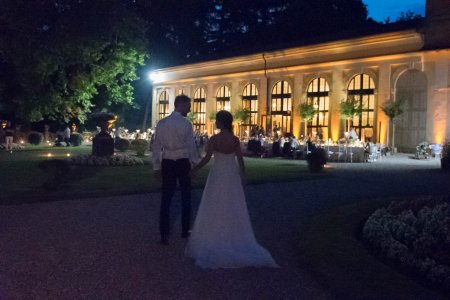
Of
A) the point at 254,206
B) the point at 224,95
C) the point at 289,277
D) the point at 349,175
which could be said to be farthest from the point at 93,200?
the point at 224,95

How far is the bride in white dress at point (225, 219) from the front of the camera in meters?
6.70

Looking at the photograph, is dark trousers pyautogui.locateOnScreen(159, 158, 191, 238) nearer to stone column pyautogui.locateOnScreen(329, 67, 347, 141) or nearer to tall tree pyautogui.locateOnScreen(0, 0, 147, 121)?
tall tree pyautogui.locateOnScreen(0, 0, 147, 121)

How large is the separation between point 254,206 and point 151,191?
10.6ft

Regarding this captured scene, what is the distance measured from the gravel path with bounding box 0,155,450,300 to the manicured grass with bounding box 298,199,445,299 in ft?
0.58

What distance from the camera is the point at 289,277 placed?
6.15m

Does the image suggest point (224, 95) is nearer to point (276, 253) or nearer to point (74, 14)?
point (74, 14)

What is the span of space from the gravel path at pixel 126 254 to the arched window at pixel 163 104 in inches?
1607

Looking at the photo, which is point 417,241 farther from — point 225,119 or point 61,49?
point 61,49

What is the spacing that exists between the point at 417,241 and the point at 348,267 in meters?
1.24

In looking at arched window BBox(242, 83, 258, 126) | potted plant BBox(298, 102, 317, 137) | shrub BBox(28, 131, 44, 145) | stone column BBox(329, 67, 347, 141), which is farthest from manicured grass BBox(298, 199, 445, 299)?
arched window BBox(242, 83, 258, 126)

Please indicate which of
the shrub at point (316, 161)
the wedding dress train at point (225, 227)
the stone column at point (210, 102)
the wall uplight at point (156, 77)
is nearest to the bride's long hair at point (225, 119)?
the wedding dress train at point (225, 227)

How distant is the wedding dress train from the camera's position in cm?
670

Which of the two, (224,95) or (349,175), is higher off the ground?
(224,95)

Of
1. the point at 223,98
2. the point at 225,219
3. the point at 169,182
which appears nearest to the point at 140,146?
the point at 223,98
